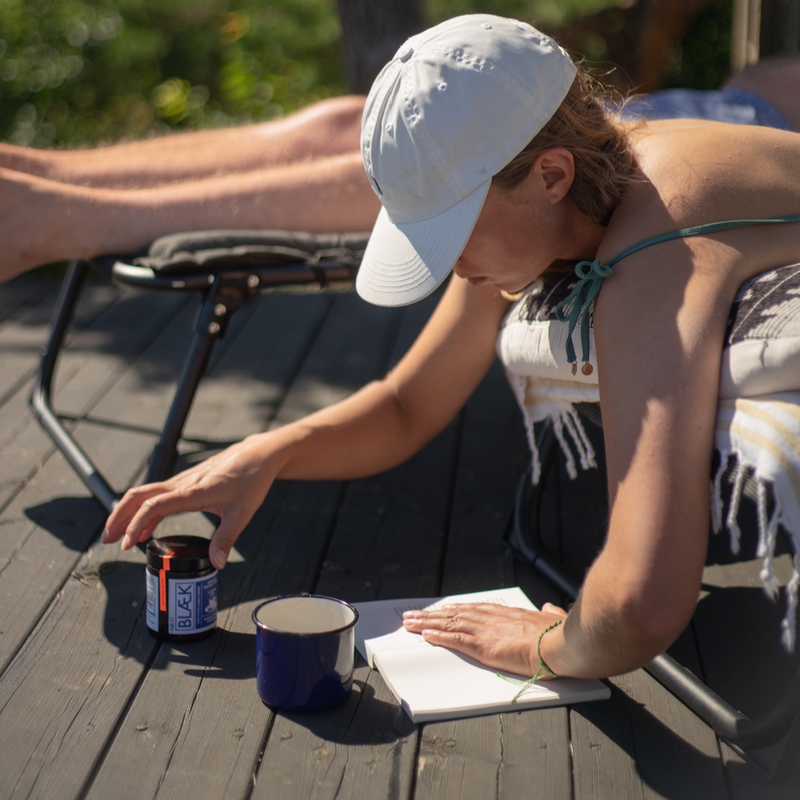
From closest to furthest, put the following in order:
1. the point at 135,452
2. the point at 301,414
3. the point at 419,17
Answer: the point at 135,452 → the point at 301,414 → the point at 419,17

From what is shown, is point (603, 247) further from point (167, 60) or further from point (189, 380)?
point (167, 60)

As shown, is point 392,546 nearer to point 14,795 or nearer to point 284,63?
point 14,795

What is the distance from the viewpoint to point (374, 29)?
4.36m

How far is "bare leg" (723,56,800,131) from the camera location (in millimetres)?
2617

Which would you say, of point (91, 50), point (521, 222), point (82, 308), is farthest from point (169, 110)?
point (521, 222)

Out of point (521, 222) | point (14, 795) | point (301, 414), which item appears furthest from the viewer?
point (301, 414)

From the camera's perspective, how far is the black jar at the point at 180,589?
1474 millimetres

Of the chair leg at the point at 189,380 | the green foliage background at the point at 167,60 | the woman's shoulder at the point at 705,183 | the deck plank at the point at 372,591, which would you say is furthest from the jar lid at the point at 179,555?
the green foliage background at the point at 167,60

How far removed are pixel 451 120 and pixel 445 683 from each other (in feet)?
2.82

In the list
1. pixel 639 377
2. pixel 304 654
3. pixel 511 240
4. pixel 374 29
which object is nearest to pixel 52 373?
pixel 304 654

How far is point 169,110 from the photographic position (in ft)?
21.7

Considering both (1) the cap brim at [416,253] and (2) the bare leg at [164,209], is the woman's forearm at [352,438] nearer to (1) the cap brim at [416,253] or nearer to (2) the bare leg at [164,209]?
(1) the cap brim at [416,253]

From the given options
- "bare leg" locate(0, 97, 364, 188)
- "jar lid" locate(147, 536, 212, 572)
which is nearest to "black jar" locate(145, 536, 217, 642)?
"jar lid" locate(147, 536, 212, 572)

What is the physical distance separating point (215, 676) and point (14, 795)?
35 cm
